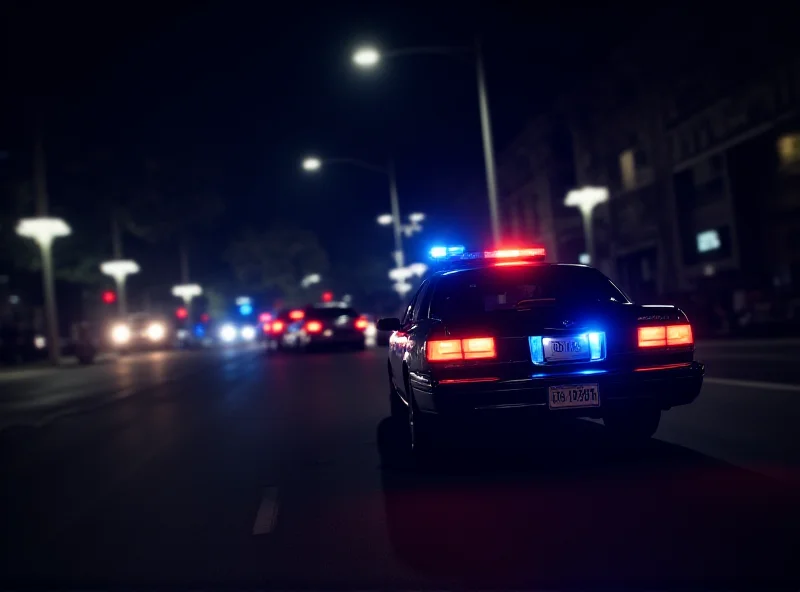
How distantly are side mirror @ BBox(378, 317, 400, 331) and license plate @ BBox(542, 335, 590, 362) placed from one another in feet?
10.4

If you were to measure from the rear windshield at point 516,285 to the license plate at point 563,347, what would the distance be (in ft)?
4.08

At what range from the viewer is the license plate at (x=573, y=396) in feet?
24.5

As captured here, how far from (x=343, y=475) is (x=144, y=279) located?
191ft

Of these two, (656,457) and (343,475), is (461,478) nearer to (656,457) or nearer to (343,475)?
(343,475)

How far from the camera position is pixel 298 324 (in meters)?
33.7

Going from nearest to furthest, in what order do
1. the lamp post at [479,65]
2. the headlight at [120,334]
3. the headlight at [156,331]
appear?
the lamp post at [479,65], the headlight at [120,334], the headlight at [156,331]

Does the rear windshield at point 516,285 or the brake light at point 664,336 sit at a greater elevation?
the rear windshield at point 516,285

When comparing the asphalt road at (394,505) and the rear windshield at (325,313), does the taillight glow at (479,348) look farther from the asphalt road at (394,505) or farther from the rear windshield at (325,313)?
the rear windshield at (325,313)

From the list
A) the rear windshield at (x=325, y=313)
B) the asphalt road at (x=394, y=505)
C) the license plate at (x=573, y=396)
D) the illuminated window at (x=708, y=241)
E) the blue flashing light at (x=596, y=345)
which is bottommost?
the asphalt road at (x=394, y=505)

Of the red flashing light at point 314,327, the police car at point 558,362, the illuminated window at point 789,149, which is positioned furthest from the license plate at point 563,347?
the illuminated window at point 789,149

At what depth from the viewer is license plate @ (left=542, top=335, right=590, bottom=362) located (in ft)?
24.5

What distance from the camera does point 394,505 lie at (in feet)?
22.5

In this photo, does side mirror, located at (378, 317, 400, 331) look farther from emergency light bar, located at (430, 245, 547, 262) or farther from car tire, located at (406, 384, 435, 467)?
car tire, located at (406, 384, 435, 467)

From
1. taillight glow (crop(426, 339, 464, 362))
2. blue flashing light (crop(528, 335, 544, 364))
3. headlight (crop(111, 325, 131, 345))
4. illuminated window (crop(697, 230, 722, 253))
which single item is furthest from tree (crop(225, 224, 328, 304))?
blue flashing light (crop(528, 335, 544, 364))
